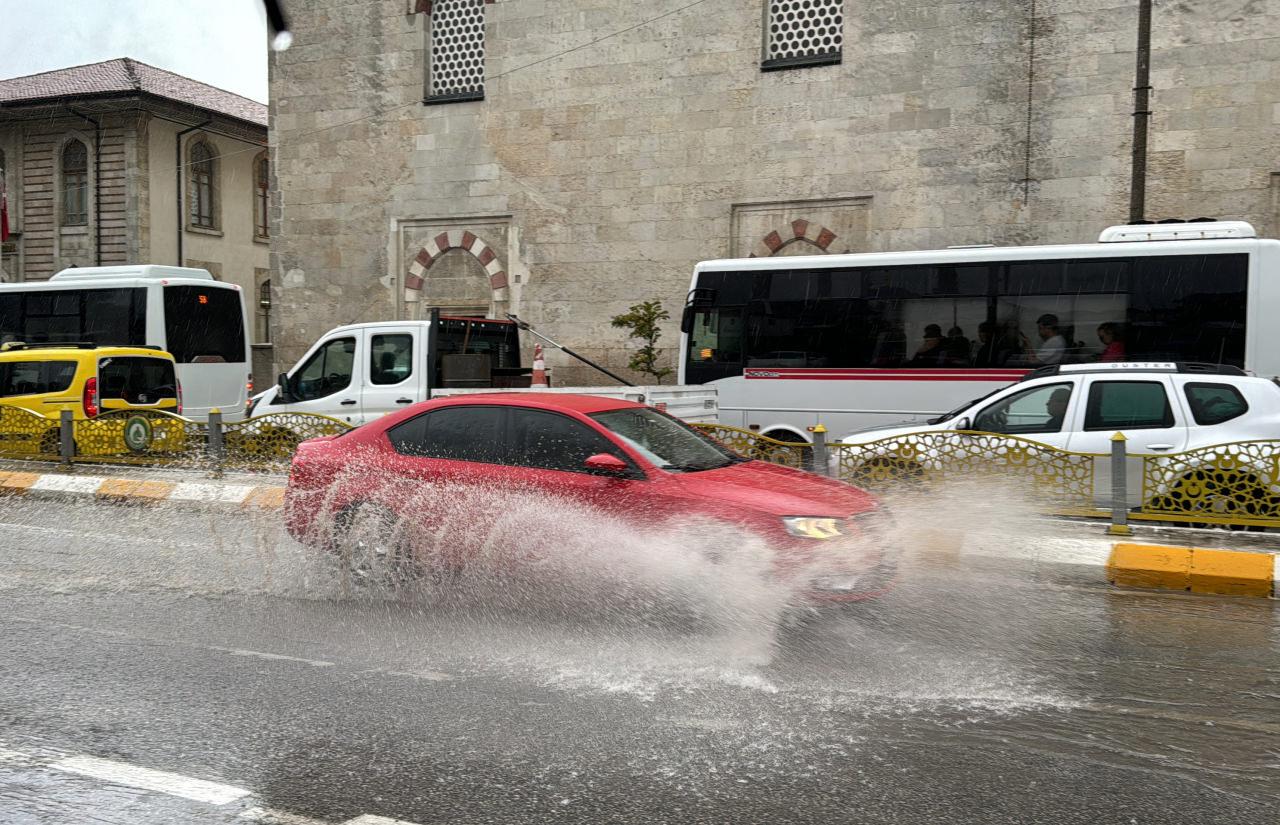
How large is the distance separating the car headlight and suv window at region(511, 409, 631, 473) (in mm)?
1161

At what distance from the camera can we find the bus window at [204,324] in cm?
2120

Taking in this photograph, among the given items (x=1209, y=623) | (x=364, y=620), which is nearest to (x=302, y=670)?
(x=364, y=620)

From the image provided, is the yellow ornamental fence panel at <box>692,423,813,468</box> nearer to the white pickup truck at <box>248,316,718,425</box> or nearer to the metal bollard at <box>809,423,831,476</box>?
the metal bollard at <box>809,423,831,476</box>

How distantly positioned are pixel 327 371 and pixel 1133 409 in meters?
9.56

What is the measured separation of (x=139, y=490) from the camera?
45.6 feet

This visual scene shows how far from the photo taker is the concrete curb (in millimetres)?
13102

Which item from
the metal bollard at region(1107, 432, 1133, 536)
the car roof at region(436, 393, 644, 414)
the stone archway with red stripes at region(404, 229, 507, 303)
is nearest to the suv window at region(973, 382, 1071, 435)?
the metal bollard at region(1107, 432, 1133, 536)

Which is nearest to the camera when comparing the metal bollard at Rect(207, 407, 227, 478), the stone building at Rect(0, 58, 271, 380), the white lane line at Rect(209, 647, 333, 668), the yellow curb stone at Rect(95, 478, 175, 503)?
the white lane line at Rect(209, 647, 333, 668)

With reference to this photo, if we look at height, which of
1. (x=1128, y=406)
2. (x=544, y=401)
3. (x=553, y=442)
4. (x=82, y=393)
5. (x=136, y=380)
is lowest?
(x=82, y=393)

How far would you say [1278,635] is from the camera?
23.8 ft

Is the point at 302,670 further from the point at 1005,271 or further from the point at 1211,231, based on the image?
the point at 1211,231

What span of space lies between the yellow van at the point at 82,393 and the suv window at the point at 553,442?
9577 mm

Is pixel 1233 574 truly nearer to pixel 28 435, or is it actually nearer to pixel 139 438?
pixel 139 438

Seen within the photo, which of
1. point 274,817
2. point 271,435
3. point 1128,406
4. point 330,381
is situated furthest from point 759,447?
point 274,817
